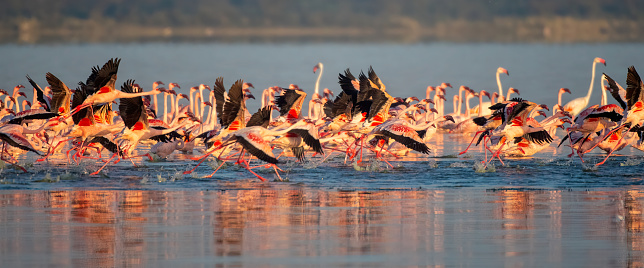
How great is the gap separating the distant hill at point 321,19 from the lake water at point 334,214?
11143 centimetres

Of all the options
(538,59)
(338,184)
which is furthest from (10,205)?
(538,59)

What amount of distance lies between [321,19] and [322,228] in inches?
5291

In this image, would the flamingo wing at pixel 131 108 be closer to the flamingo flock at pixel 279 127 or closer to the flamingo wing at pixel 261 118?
the flamingo flock at pixel 279 127

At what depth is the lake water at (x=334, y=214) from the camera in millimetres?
9797

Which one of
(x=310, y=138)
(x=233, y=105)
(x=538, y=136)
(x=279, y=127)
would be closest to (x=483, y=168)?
(x=538, y=136)

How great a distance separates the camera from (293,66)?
5947 cm

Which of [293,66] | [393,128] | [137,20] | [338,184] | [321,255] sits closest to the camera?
[321,255]

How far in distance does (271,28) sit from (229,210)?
13422 centimetres

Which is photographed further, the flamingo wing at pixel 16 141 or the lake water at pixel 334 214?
the flamingo wing at pixel 16 141

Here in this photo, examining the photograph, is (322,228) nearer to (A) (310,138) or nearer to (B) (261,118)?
(A) (310,138)

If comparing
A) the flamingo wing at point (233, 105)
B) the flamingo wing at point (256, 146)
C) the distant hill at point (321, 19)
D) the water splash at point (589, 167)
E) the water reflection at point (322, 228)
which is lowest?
the water reflection at point (322, 228)

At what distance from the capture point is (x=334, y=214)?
12.0m

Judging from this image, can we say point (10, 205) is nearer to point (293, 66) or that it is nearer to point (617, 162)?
point (617, 162)

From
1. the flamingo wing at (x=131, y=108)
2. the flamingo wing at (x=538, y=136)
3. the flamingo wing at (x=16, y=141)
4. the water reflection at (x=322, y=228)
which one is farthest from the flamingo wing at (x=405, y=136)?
the flamingo wing at (x=16, y=141)
